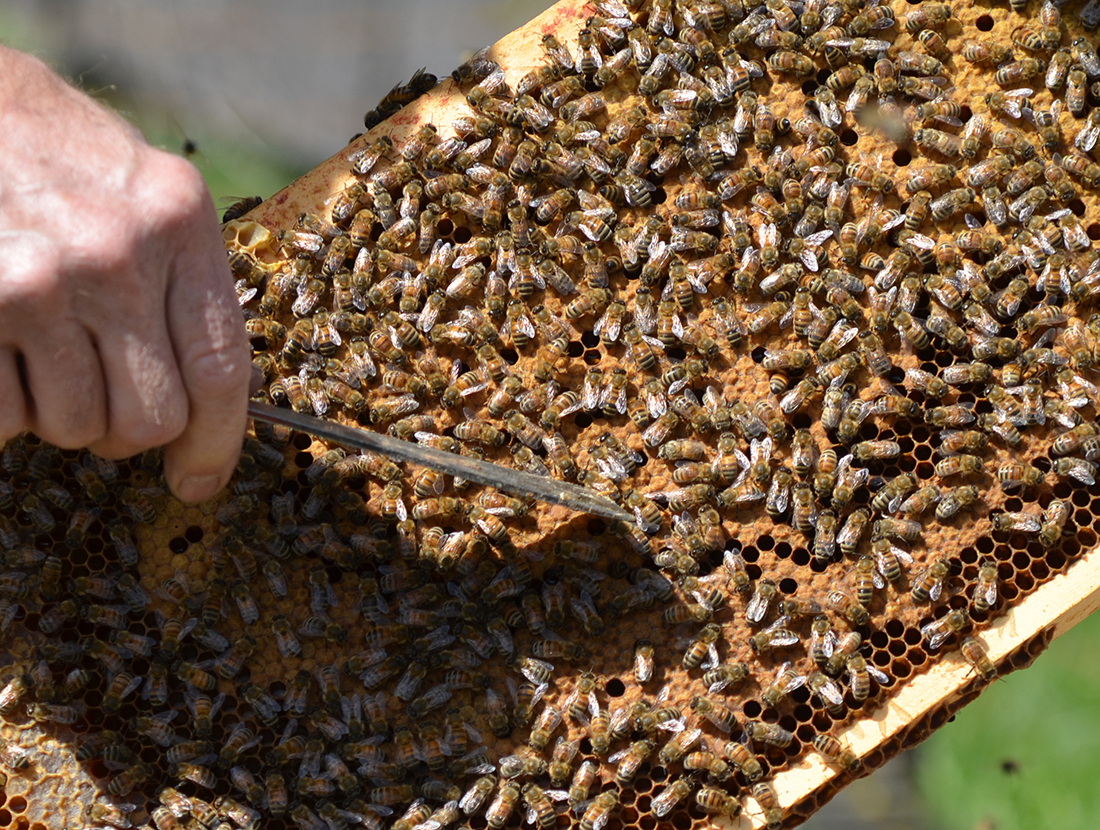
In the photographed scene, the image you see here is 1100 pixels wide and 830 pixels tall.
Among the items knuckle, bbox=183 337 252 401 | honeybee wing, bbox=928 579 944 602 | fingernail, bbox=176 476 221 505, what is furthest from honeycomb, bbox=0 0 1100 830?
knuckle, bbox=183 337 252 401

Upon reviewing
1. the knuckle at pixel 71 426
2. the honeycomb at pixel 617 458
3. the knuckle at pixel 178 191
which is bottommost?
the honeycomb at pixel 617 458

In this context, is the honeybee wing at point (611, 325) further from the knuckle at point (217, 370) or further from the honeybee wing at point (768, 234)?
the knuckle at point (217, 370)

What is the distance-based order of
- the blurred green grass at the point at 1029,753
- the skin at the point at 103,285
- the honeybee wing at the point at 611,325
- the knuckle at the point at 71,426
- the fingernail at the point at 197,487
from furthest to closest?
the blurred green grass at the point at 1029,753
the honeybee wing at the point at 611,325
the fingernail at the point at 197,487
the knuckle at the point at 71,426
the skin at the point at 103,285

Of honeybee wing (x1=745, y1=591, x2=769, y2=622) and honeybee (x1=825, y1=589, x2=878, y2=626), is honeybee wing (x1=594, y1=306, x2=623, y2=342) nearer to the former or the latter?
honeybee wing (x1=745, y1=591, x2=769, y2=622)

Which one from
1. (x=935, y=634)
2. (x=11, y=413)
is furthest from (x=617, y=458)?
(x=11, y=413)

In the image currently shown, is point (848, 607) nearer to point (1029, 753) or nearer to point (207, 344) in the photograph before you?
point (207, 344)

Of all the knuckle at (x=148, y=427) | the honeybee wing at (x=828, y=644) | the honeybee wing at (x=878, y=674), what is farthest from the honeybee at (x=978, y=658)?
the knuckle at (x=148, y=427)

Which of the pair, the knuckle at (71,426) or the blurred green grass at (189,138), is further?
the blurred green grass at (189,138)
